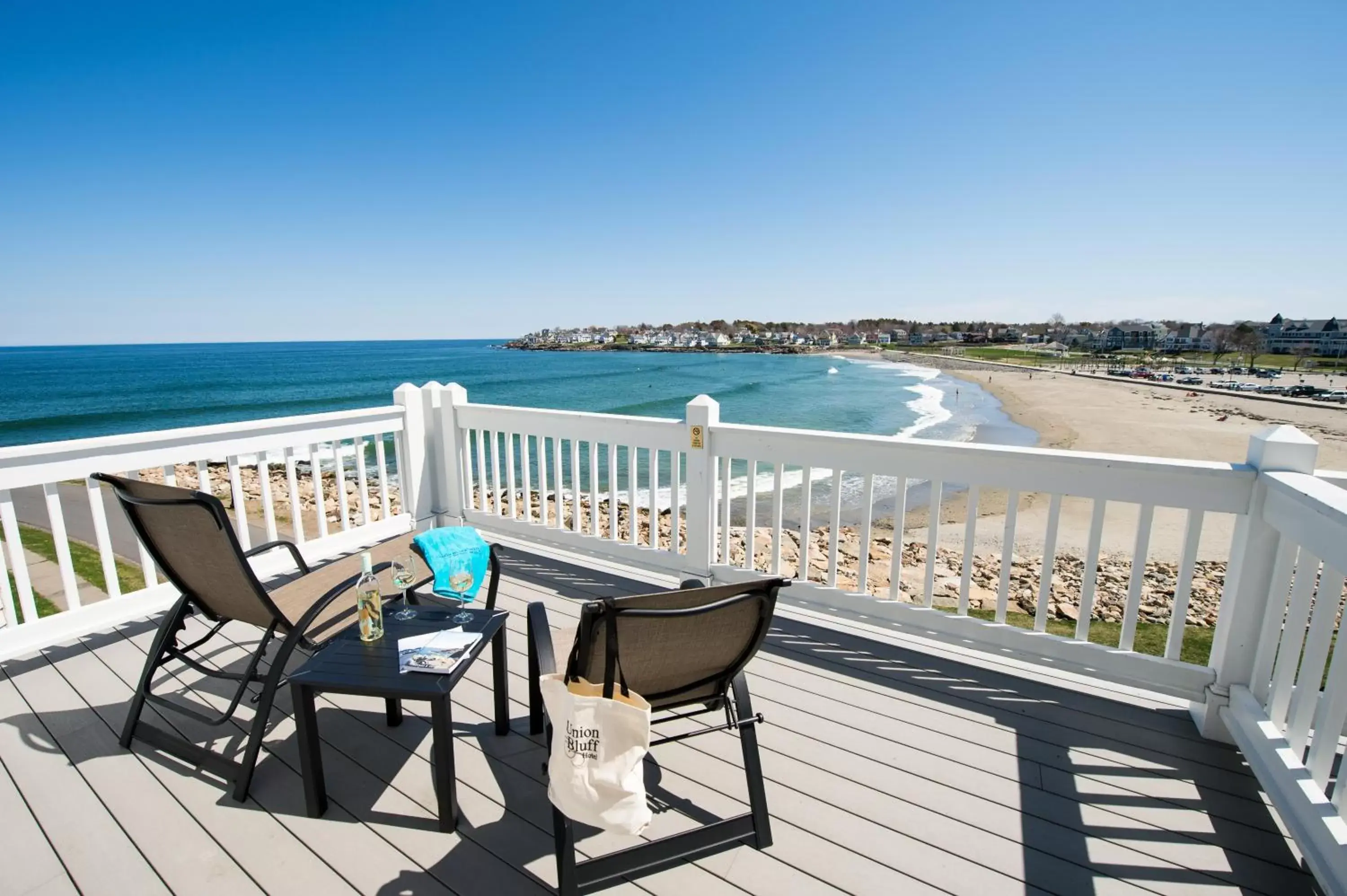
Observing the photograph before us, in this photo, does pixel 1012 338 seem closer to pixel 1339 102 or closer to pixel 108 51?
pixel 1339 102

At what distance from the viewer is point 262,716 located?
163 centimetres

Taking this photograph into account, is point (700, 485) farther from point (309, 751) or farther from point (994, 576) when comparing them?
point (994, 576)

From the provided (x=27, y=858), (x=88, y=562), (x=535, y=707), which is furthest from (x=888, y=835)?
(x=88, y=562)

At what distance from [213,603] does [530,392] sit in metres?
34.3

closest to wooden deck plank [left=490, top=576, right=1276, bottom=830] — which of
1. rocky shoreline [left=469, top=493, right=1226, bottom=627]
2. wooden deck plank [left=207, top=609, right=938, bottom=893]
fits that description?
wooden deck plank [left=207, top=609, right=938, bottom=893]

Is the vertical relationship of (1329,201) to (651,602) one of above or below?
above

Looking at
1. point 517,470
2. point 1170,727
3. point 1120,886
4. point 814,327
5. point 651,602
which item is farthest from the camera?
point 814,327

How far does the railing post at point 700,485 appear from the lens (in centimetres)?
302

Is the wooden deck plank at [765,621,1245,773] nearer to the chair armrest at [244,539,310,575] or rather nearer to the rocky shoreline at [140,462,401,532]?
the chair armrest at [244,539,310,575]

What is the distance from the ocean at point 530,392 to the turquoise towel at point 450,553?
7.27 meters

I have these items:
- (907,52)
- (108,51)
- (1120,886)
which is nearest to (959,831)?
(1120,886)

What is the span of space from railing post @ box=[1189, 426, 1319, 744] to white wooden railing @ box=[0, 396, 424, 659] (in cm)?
400

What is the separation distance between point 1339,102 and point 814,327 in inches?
3251

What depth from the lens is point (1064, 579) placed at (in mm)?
6703
